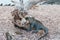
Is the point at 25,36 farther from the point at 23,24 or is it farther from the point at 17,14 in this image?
the point at 17,14

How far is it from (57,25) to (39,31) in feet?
2.58

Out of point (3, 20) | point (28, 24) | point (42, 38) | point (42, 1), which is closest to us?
point (42, 38)

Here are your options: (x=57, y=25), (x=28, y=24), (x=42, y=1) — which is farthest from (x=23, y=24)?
(x=42, y=1)

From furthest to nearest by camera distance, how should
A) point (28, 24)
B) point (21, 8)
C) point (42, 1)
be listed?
point (42, 1) → point (21, 8) → point (28, 24)

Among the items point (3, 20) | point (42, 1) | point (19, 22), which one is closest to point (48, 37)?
point (19, 22)

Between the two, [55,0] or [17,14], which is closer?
[17,14]

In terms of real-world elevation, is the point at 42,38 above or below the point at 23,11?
below

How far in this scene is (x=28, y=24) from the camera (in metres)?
3.86

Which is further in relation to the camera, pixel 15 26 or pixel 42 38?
pixel 15 26

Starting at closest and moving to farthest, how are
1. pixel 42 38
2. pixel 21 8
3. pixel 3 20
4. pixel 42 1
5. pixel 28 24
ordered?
pixel 42 38, pixel 28 24, pixel 21 8, pixel 3 20, pixel 42 1

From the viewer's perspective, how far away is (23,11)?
417 cm

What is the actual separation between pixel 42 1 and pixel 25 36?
4808 millimetres

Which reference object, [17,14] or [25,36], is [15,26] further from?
[25,36]

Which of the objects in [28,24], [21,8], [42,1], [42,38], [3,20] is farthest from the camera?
[42,1]
